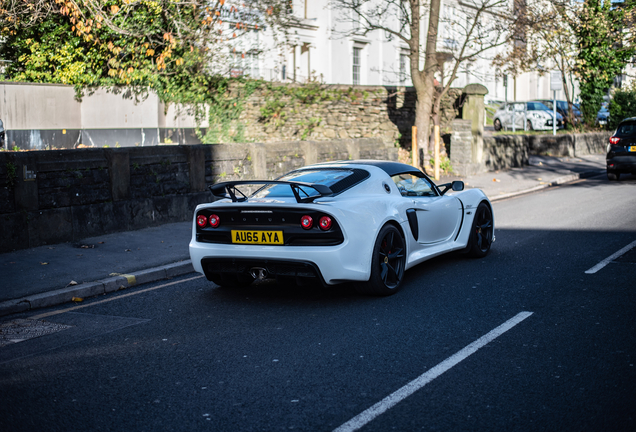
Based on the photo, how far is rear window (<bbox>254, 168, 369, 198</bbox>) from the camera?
640 centimetres

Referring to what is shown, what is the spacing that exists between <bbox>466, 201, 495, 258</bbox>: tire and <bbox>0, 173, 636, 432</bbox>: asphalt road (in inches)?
23.7

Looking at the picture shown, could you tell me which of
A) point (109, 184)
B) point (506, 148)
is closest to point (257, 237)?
point (109, 184)

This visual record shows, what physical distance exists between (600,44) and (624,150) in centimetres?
1189

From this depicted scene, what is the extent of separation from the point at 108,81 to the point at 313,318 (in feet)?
46.8

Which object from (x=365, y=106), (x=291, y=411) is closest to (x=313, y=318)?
(x=291, y=411)

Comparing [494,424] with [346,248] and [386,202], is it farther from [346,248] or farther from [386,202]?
[386,202]

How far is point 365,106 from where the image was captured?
69.4ft

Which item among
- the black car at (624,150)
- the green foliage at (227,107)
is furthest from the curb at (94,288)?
the black car at (624,150)

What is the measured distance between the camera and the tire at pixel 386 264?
6121 mm

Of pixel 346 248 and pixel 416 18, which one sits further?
pixel 416 18

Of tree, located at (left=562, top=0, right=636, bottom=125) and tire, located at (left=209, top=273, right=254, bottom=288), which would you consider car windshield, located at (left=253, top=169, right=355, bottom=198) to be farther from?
tree, located at (left=562, top=0, right=636, bottom=125)

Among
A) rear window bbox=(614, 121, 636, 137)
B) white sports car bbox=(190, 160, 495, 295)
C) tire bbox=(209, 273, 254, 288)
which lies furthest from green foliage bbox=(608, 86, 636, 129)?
tire bbox=(209, 273, 254, 288)

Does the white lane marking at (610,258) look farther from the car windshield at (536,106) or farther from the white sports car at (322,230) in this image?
the car windshield at (536,106)

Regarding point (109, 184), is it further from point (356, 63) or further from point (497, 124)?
point (497, 124)
